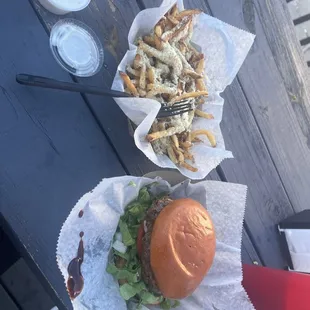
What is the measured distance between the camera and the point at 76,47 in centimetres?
133

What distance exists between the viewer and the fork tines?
1359 millimetres

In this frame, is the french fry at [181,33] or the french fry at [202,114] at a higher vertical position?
the french fry at [181,33]

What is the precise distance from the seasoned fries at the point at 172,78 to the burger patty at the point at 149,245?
15 centimetres

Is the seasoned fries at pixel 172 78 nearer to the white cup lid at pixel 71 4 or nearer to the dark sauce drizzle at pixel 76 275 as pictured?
the white cup lid at pixel 71 4

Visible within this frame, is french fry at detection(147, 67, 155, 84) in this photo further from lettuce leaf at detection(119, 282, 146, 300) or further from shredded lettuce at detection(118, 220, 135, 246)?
lettuce leaf at detection(119, 282, 146, 300)

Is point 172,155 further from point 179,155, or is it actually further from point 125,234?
point 125,234

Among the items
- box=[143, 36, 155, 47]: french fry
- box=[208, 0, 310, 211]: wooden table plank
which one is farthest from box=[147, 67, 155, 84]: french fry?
box=[208, 0, 310, 211]: wooden table plank

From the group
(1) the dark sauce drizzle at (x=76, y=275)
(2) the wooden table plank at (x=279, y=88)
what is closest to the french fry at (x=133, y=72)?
(1) the dark sauce drizzle at (x=76, y=275)

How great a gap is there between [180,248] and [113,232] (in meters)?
0.20

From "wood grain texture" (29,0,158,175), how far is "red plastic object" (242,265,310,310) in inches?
21.3

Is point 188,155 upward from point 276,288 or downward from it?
upward

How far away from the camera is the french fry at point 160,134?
132cm

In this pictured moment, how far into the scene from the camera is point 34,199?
1.25 m

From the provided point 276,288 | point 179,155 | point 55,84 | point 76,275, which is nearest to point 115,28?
point 55,84
